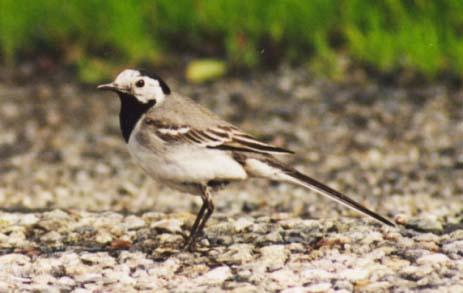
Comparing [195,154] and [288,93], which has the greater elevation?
[288,93]

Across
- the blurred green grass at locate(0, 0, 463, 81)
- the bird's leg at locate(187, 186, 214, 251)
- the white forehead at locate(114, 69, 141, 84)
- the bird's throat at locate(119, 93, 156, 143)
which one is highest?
the blurred green grass at locate(0, 0, 463, 81)

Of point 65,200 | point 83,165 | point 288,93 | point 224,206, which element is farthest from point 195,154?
point 288,93

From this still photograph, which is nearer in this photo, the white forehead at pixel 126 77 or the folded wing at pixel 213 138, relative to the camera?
the folded wing at pixel 213 138

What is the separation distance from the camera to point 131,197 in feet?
25.3

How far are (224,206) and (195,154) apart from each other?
2.03 meters

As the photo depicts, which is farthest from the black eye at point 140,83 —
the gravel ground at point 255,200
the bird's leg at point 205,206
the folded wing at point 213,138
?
the gravel ground at point 255,200

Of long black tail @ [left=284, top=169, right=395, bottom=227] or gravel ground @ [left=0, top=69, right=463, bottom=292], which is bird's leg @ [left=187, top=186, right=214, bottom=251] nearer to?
gravel ground @ [left=0, top=69, right=463, bottom=292]

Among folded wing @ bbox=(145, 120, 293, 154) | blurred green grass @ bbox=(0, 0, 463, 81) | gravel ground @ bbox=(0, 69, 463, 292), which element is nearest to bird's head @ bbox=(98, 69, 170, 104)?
folded wing @ bbox=(145, 120, 293, 154)

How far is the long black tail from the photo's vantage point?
533 cm

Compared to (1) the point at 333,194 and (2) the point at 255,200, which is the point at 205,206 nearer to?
(1) the point at 333,194

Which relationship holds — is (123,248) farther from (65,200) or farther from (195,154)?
(65,200)

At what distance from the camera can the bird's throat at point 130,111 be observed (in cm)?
552

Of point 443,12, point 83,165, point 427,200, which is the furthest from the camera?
point 443,12

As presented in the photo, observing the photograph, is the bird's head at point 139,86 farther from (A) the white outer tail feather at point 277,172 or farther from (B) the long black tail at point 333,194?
(B) the long black tail at point 333,194
